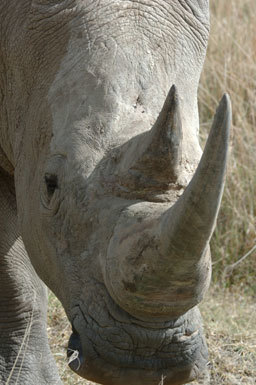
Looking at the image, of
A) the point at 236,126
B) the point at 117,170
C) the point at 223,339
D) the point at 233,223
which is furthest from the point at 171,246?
the point at 236,126

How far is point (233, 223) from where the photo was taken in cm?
628

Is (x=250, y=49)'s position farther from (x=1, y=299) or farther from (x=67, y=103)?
(x=67, y=103)

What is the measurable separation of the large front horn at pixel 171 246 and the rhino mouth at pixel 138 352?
86mm

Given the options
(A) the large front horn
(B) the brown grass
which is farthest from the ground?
(A) the large front horn

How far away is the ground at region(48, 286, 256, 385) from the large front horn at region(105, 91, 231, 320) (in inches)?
71.2

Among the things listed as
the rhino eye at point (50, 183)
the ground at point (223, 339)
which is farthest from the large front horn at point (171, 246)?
the ground at point (223, 339)

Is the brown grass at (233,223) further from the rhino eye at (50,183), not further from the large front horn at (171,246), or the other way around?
the large front horn at (171,246)

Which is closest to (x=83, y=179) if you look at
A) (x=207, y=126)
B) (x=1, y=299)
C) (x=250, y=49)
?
(x=1, y=299)

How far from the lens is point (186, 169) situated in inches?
116

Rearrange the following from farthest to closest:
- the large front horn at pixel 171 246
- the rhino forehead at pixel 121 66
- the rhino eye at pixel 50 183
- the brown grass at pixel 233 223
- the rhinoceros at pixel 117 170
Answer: the brown grass at pixel 233 223
the rhino eye at pixel 50 183
the rhino forehead at pixel 121 66
the rhinoceros at pixel 117 170
the large front horn at pixel 171 246

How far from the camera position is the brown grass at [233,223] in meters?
4.86

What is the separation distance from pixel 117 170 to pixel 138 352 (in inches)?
21.6

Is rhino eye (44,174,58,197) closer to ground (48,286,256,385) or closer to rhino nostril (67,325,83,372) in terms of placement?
rhino nostril (67,325,83,372)

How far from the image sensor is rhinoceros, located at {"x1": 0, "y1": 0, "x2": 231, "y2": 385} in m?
2.71
